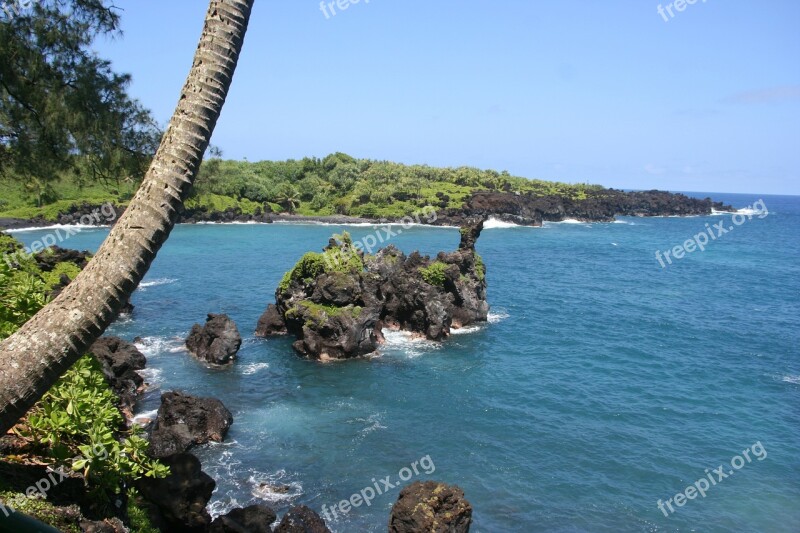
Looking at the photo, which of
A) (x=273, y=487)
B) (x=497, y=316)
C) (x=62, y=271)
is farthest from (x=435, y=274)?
(x=62, y=271)

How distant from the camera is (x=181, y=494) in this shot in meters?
16.4

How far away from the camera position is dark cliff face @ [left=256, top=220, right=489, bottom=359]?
40.4 m

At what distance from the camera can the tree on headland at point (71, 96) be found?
46.5ft

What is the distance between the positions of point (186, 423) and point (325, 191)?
127501 millimetres

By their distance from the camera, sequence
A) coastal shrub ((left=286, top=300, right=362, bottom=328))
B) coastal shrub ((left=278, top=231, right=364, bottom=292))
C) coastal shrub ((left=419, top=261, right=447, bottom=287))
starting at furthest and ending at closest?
coastal shrub ((left=419, top=261, right=447, bottom=287)) → coastal shrub ((left=278, top=231, right=364, bottom=292)) → coastal shrub ((left=286, top=300, right=362, bottom=328))

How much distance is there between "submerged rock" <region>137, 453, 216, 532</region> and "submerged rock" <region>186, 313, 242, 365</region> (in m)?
21.6

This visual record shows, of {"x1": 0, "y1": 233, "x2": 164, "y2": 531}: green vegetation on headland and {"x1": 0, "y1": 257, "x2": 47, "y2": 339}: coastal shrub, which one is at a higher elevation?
{"x1": 0, "y1": 257, "x2": 47, "y2": 339}: coastal shrub

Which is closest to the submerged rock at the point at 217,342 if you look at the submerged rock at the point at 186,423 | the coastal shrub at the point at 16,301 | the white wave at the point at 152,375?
the white wave at the point at 152,375

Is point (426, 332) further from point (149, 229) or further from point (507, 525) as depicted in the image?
point (149, 229)

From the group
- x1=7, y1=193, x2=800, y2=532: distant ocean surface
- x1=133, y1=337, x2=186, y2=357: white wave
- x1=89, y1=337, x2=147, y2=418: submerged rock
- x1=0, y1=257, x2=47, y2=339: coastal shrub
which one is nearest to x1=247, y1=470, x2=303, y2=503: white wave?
x1=7, y1=193, x2=800, y2=532: distant ocean surface

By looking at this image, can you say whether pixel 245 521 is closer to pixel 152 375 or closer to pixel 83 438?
pixel 83 438

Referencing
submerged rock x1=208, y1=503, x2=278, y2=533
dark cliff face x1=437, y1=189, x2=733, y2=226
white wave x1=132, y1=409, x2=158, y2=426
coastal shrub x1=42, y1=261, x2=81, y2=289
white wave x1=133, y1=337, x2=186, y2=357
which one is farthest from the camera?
dark cliff face x1=437, y1=189, x2=733, y2=226

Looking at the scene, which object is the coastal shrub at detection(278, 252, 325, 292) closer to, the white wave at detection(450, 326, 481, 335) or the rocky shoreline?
the white wave at detection(450, 326, 481, 335)

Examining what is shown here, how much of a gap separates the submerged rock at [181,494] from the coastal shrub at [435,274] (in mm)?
31353
